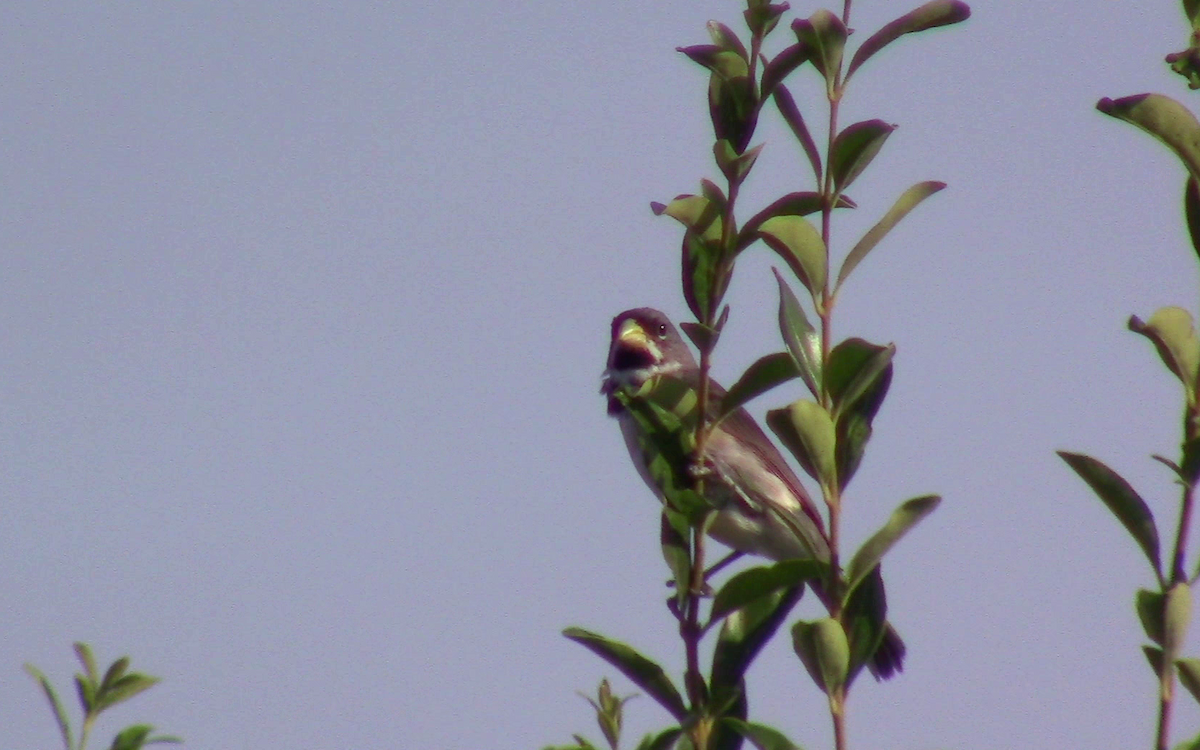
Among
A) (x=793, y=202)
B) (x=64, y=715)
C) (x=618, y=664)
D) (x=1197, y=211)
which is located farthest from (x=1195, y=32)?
(x=64, y=715)

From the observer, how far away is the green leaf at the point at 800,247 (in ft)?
6.07

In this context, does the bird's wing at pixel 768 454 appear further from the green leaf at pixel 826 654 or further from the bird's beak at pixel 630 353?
the green leaf at pixel 826 654

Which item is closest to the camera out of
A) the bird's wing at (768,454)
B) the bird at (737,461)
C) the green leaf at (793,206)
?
the green leaf at (793,206)

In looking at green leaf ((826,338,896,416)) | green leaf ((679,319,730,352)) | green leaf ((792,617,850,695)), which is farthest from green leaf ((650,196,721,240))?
green leaf ((792,617,850,695))

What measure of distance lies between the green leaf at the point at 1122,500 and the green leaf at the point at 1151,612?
0.09 feet

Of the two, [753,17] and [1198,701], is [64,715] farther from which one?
[1198,701]

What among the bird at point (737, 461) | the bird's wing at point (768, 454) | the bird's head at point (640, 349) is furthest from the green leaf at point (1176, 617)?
the bird's head at point (640, 349)

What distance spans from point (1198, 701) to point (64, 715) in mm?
2110

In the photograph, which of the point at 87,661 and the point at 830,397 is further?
the point at 87,661

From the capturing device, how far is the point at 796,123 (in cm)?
200

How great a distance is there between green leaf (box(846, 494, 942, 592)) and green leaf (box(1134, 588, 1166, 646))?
301 mm

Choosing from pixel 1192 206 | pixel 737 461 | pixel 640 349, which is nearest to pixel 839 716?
pixel 1192 206

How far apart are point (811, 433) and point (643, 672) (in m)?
0.34

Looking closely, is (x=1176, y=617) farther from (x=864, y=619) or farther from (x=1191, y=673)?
(x=864, y=619)
